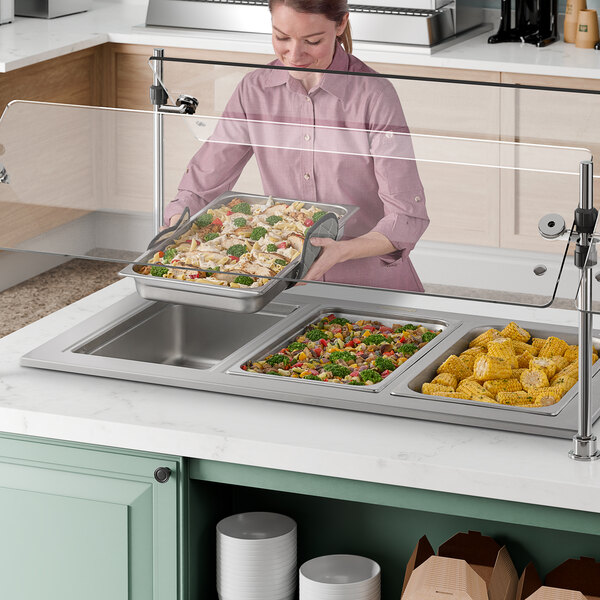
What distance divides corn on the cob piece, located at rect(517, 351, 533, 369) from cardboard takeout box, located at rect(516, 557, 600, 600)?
31cm

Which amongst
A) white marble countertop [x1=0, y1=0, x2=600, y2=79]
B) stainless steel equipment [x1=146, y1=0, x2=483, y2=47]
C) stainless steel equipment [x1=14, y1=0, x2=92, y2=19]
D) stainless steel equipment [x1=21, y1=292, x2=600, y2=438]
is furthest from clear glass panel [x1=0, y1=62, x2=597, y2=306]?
stainless steel equipment [x1=14, y1=0, x2=92, y2=19]

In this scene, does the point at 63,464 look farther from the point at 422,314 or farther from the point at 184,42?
the point at 184,42

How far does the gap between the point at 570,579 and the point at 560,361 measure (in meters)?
0.33

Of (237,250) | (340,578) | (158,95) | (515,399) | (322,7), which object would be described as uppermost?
(322,7)

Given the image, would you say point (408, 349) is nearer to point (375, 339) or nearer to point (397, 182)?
point (375, 339)

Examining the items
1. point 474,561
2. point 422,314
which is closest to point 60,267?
point 422,314

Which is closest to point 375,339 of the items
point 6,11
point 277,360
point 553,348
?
point 277,360

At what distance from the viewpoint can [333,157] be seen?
1.57 m

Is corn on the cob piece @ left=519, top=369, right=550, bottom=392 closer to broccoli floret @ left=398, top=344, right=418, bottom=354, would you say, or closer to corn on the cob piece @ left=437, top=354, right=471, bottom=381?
corn on the cob piece @ left=437, top=354, right=471, bottom=381

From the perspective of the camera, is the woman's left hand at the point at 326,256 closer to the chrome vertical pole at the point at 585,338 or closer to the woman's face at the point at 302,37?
the chrome vertical pole at the point at 585,338

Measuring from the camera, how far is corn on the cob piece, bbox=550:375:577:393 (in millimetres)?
1733

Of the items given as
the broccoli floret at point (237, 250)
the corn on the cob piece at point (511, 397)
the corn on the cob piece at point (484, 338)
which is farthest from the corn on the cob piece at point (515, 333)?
the broccoli floret at point (237, 250)

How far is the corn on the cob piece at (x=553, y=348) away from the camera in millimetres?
1858

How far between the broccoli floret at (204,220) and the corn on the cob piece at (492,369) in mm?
481
